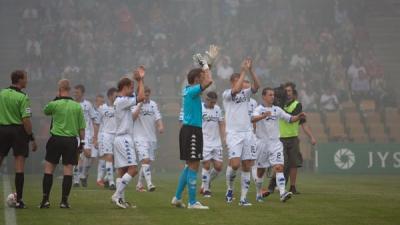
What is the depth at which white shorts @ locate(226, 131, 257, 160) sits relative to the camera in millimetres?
17047

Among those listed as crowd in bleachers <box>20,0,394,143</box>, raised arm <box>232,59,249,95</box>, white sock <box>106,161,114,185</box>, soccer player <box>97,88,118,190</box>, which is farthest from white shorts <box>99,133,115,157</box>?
crowd in bleachers <box>20,0,394,143</box>

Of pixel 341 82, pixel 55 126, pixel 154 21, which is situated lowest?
pixel 55 126

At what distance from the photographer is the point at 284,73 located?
37.6m

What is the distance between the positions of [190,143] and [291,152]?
18.9 ft

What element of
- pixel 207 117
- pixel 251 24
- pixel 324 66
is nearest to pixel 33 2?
pixel 251 24

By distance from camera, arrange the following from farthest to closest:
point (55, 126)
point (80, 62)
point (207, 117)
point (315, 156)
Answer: point (80, 62) → point (315, 156) → point (207, 117) → point (55, 126)

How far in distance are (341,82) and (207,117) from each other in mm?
17807

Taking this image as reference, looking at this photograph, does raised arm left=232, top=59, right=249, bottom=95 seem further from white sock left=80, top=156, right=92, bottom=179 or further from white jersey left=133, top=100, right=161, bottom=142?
white sock left=80, top=156, right=92, bottom=179

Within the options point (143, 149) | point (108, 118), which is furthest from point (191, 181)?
point (108, 118)

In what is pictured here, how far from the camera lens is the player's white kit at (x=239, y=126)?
17047 millimetres

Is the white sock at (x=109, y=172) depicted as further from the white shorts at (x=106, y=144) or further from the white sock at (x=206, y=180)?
the white sock at (x=206, y=180)

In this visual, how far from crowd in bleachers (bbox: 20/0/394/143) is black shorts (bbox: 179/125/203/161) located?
63.4 ft

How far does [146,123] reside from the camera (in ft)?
71.7

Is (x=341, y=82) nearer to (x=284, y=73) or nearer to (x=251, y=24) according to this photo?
(x=284, y=73)
